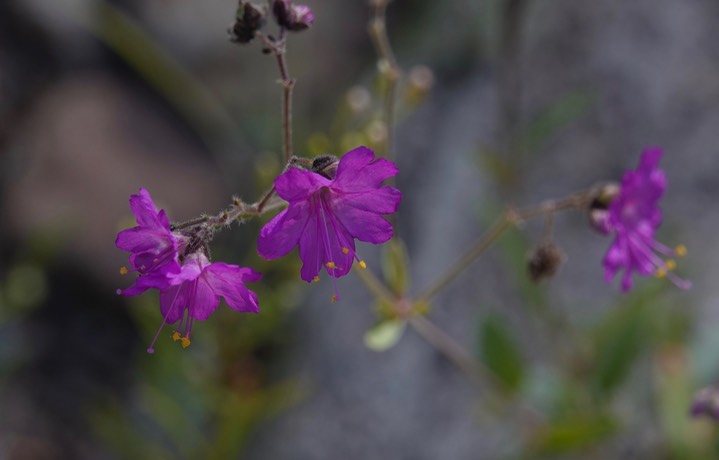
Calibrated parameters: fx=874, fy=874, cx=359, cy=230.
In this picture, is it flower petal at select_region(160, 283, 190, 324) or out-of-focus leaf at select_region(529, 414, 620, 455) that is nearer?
flower petal at select_region(160, 283, 190, 324)

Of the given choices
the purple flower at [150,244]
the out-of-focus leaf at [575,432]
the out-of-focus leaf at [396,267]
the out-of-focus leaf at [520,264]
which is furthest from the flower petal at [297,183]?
the out-of-focus leaf at [520,264]

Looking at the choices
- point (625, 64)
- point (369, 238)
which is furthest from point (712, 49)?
point (369, 238)

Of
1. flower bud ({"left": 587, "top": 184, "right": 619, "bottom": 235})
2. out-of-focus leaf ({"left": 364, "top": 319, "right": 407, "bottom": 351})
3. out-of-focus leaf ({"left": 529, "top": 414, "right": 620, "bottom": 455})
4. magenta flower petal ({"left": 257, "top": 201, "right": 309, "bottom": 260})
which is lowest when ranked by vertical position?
magenta flower petal ({"left": 257, "top": 201, "right": 309, "bottom": 260})

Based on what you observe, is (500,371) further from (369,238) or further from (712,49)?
(712,49)

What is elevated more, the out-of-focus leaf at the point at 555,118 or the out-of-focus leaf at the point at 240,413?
the out-of-focus leaf at the point at 555,118

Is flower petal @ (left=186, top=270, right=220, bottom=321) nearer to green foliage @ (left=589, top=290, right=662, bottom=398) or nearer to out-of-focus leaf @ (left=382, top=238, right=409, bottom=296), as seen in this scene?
out-of-focus leaf @ (left=382, top=238, right=409, bottom=296)

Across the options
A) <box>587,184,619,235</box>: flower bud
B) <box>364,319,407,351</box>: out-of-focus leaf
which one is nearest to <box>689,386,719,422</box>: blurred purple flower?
<box>587,184,619,235</box>: flower bud

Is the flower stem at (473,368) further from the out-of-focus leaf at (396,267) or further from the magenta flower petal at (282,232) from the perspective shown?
the magenta flower petal at (282,232)
